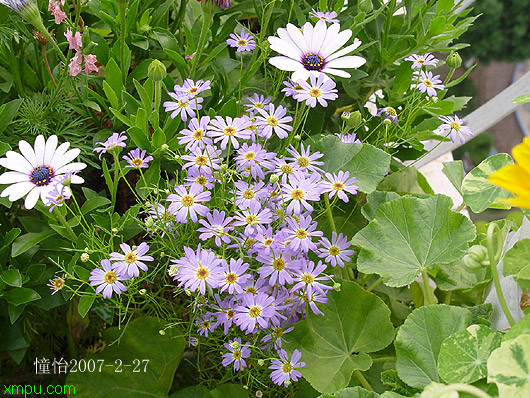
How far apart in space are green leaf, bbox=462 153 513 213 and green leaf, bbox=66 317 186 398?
1.20 feet

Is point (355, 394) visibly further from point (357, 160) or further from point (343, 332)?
point (357, 160)

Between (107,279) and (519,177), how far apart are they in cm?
36

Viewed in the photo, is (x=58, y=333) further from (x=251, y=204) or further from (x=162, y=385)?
(x=251, y=204)

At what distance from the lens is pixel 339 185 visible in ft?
1.93

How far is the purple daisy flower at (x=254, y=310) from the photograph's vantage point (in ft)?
1.69

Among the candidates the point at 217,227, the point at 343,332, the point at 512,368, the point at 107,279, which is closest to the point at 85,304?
the point at 107,279

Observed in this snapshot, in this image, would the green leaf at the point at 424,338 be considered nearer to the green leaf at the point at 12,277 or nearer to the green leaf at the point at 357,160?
the green leaf at the point at 357,160

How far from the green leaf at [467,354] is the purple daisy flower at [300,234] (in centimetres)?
14

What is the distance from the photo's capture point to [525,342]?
389 millimetres

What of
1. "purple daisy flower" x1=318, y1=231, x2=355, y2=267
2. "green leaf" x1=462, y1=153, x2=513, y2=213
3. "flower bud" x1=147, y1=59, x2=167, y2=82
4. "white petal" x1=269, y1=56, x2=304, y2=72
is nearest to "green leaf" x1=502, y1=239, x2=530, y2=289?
"green leaf" x1=462, y1=153, x2=513, y2=213

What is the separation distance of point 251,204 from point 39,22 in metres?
0.28

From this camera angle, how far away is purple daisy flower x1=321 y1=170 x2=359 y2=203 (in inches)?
22.5

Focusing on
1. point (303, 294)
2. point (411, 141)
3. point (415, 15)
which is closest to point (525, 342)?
point (303, 294)

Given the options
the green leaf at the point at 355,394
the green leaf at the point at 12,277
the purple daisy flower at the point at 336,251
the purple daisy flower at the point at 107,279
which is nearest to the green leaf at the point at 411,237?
the purple daisy flower at the point at 336,251
